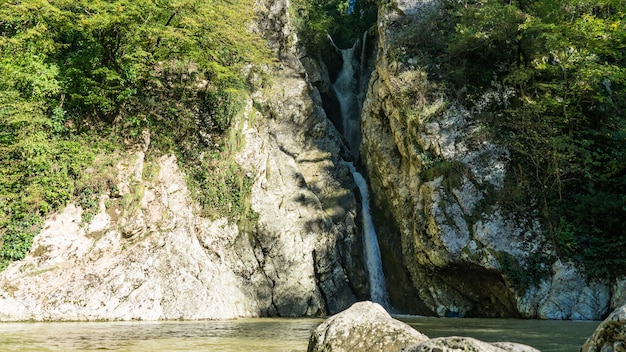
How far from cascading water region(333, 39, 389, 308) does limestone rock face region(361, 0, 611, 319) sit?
85 cm

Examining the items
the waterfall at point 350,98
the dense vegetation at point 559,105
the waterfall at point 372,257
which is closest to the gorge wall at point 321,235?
the waterfall at point 372,257

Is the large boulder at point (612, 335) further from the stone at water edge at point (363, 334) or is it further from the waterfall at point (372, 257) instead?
the waterfall at point (372, 257)

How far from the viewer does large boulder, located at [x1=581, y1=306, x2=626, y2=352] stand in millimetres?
4254

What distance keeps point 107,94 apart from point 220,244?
750cm

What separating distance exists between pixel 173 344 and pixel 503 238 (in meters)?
12.3

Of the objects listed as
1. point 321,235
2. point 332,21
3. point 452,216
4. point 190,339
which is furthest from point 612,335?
point 332,21

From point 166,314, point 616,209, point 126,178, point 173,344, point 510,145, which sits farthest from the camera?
point 510,145

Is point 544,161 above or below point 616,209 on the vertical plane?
above

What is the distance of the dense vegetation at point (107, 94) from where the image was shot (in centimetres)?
1538

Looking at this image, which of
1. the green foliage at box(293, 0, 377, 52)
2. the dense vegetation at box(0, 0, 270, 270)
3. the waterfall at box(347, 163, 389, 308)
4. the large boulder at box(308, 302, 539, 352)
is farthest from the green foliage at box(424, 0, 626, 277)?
the green foliage at box(293, 0, 377, 52)

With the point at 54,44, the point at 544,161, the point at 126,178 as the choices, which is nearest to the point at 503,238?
the point at 544,161

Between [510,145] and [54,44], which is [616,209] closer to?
[510,145]

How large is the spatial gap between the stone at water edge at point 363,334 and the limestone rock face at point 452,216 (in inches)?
411

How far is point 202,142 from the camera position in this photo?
1997cm
